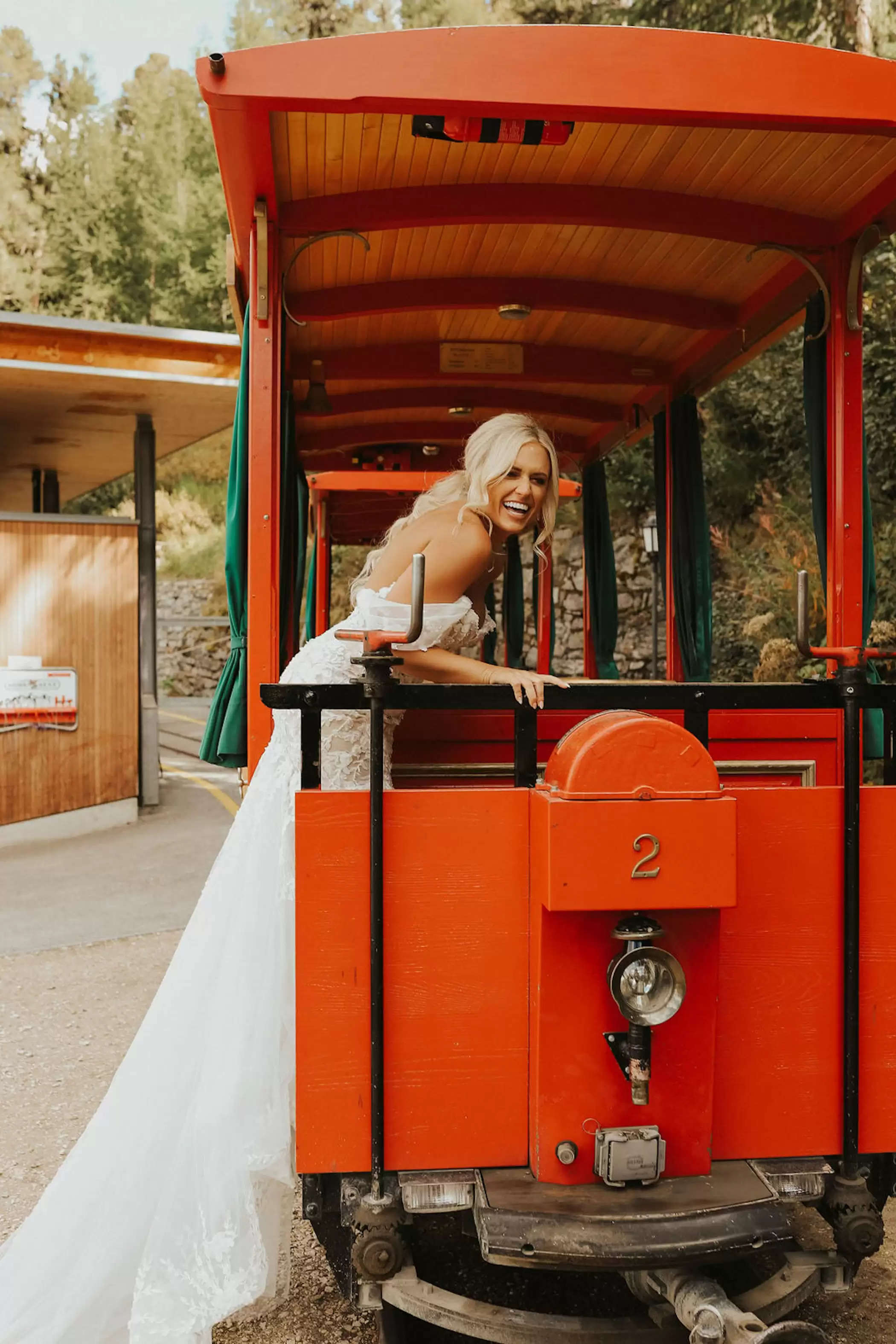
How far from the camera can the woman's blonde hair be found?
2.96 meters

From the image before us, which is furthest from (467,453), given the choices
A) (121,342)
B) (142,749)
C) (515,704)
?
(142,749)

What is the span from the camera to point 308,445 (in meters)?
5.95

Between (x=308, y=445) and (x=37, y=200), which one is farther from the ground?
(x=37, y=200)

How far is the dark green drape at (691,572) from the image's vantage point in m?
4.95

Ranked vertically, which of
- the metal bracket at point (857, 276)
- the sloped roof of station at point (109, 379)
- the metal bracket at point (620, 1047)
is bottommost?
the metal bracket at point (620, 1047)

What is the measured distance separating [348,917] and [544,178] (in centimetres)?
235

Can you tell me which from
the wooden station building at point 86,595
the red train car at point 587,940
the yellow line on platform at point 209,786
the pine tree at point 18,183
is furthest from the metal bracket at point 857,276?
the pine tree at point 18,183

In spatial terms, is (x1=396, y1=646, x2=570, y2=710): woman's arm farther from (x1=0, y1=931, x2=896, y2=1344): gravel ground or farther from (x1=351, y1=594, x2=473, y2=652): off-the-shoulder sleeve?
(x1=0, y1=931, x2=896, y2=1344): gravel ground

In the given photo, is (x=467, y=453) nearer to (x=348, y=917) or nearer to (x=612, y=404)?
(x=348, y=917)

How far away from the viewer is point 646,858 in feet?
6.50

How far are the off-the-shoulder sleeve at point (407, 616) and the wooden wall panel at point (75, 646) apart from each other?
23.1ft

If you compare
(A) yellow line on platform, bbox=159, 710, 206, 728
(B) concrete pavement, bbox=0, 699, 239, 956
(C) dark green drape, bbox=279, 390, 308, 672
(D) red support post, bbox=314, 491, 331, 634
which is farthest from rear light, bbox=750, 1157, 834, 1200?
(A) yellow line on platform, bbox=159, 710, 206, 728

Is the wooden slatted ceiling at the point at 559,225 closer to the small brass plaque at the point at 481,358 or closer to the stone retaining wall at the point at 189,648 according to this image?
the small brass plaque at the point at 481,358

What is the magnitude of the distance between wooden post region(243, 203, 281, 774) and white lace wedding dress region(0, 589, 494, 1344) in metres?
0.30
